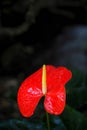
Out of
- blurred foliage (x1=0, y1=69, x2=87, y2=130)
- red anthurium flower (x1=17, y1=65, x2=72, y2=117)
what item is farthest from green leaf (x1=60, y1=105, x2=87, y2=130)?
red anthurium flower (x1=17, y1=65, x2=72, y2=117)

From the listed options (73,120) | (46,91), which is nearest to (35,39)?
(73,120)

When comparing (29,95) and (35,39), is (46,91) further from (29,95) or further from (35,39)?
(35,39)

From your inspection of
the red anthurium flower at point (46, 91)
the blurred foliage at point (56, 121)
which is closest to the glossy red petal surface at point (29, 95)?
the red anthurium flower at point (46, 91)

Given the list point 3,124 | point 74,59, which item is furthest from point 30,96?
point 74,59

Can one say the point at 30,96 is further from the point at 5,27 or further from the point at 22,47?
the point at 22,47

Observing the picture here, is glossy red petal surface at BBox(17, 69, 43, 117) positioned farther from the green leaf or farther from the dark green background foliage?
the dark green background foliage

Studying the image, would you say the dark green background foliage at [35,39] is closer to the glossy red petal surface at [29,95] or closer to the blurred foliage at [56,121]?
the blurred foliage at [56,121]

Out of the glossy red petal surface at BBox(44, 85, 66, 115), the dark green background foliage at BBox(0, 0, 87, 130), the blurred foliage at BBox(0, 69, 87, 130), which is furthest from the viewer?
the dark green background foliage at BBox(0, 0, 87, 130)
